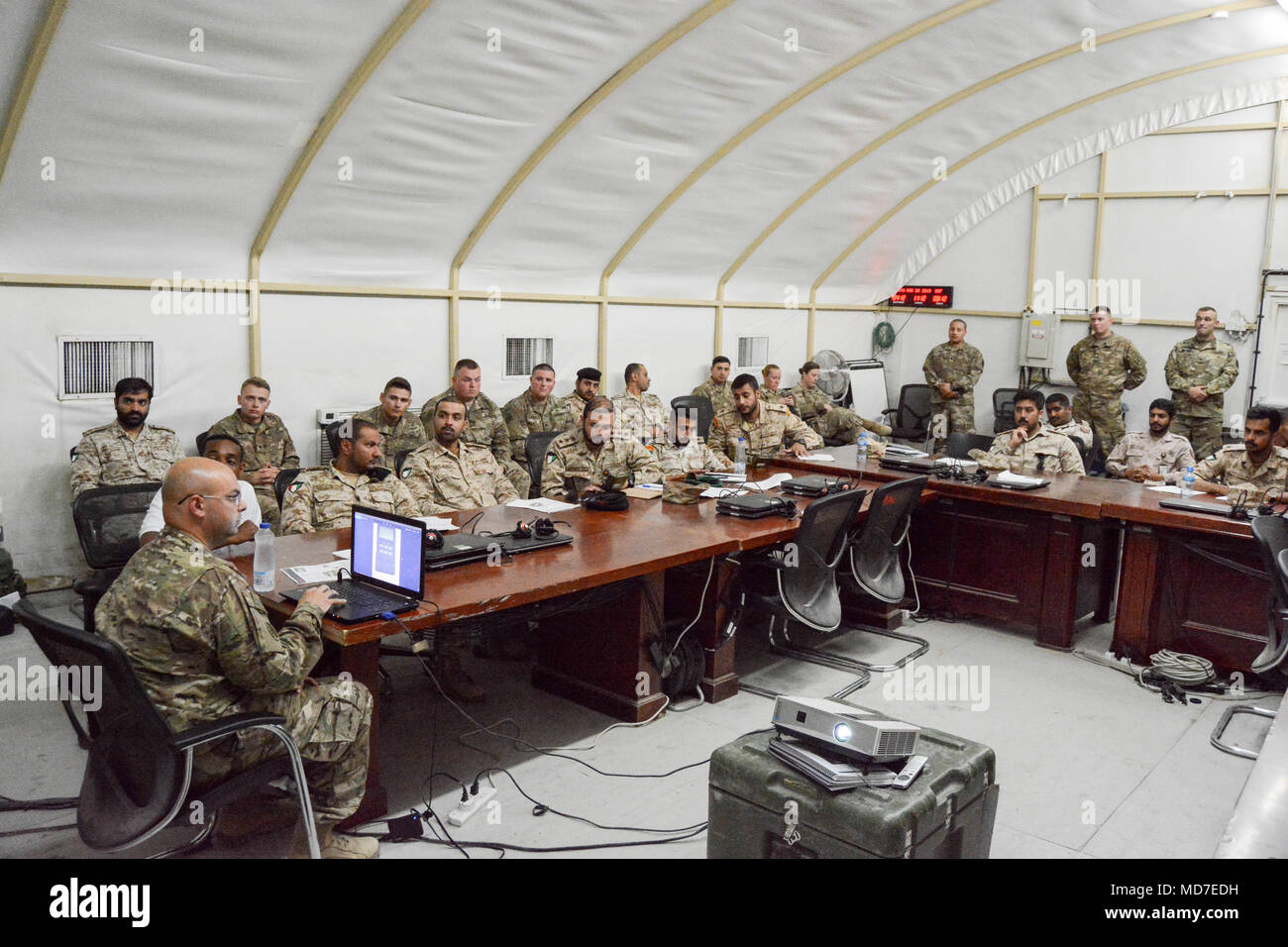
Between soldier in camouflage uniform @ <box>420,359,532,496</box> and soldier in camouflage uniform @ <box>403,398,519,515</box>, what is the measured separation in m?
1.52

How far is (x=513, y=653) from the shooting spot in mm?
5332

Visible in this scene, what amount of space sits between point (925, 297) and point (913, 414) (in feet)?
5.85

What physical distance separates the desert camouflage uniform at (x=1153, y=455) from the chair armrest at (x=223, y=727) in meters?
6.25

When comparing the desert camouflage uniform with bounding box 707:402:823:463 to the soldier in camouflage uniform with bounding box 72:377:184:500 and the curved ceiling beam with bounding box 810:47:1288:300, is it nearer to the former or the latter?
the soldier in camouflage uniform with bounding box 72:377:184:500

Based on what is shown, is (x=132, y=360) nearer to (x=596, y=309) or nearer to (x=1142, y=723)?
(x=596, y=309)

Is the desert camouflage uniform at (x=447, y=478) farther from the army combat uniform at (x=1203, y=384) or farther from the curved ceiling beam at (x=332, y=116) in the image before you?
the army combat uniform at (x=1203, y=384)

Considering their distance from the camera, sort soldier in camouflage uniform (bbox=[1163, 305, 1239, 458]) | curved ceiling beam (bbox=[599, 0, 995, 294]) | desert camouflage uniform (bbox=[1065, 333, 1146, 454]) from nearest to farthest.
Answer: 1. curved ceiling beam (bbox=[599, 0, 995, 294])
2. soldier in camouflage uniform (bbox=[1163, 305, 1239, 458])
3. desert camouflage uniform (bbox=[1065, 333, 1146, 454])

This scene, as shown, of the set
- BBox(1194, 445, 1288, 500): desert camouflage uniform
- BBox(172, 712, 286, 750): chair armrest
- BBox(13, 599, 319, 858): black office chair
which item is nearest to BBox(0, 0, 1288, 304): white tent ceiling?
BBox(1194, 445, 1288, 500): desert camouflage uniform

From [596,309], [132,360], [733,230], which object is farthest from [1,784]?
[733,230]

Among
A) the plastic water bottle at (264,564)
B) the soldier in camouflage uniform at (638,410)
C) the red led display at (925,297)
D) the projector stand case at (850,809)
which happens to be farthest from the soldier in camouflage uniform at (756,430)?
the red led display at (925,297)

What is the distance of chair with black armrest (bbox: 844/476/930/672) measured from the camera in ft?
17.1

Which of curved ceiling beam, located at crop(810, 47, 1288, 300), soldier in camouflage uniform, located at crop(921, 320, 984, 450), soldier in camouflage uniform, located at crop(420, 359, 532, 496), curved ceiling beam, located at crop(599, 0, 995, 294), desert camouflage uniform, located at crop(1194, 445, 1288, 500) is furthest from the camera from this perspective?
soldier in camouflage uniform, located at crop(921, 320, 984, 450)

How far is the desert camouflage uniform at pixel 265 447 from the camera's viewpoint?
627 centimetres
